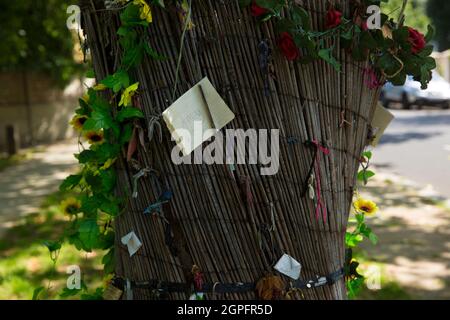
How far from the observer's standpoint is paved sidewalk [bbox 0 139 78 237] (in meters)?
7.62

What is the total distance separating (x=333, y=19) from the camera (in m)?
1.67

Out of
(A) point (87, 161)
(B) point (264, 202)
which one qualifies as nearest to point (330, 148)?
(B) point (264, 202)

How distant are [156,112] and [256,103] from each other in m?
0.28

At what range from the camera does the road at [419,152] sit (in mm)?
9281

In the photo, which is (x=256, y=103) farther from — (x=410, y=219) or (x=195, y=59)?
(x=410, y=219)

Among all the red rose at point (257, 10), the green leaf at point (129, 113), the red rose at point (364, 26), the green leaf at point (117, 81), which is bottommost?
the green leaf at point (129, 113)

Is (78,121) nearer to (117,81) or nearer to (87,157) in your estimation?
(87,157)

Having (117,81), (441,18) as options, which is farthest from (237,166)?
(441,18)

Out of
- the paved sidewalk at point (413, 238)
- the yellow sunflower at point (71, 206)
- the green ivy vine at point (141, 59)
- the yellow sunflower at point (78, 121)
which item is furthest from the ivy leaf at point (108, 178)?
the paved sidewalk at point (413, 238)

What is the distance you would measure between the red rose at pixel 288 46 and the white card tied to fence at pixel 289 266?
22.5 inches

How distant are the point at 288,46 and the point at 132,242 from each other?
73cm

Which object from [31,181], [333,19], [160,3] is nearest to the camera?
[160,3]

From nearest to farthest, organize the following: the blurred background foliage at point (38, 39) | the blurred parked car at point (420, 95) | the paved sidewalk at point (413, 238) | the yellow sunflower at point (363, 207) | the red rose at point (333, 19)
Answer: the red rose at point (333, 19), the yellow sunflower at point (363, 207), the paved sidewalk at point (413, 238), the blurred background foliage at point (38, 39), the blurred parked car at point (420, 95)

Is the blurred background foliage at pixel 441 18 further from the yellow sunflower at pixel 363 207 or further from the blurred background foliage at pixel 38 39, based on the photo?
the yellow sunflower at pixel 363 207
